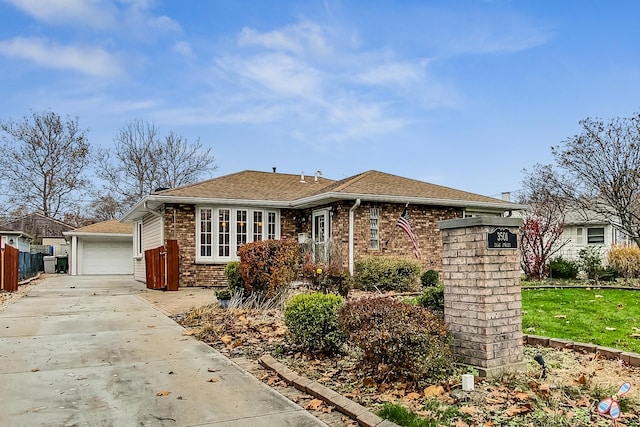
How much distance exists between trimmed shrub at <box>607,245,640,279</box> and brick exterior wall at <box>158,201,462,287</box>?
5.29 m

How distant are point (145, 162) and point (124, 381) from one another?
3119cm

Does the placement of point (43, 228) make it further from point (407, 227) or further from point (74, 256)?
point (407, 227)

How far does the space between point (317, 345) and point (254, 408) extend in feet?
5.44

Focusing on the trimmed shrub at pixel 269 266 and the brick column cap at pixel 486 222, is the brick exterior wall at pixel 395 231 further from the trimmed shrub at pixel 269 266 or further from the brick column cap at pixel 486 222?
the brick column cap at pixel 486 222

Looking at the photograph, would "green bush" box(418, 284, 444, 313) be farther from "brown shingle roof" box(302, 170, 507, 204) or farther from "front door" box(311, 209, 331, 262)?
"brown shingle roof" box(302, 170, 507, 204)

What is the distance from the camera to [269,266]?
9.68 meters

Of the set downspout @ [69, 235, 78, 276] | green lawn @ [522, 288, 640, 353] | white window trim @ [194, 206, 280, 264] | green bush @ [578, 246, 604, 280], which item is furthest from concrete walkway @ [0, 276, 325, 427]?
downspout @ [69, 235, 78, 276]

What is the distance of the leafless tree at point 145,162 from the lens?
34031 mm

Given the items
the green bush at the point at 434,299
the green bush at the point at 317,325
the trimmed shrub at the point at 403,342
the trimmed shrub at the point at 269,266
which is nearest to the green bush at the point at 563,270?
the trimmed shrub at the point at 269,266

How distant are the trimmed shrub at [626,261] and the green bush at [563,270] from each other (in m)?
1.27

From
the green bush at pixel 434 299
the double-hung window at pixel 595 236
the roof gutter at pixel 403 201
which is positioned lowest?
the green bush at pixel 434 299

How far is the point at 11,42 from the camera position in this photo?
615 inches

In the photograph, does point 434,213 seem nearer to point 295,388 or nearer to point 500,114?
point 500,114

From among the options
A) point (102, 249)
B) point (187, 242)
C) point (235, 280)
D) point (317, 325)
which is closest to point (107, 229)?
point (102, 249)
